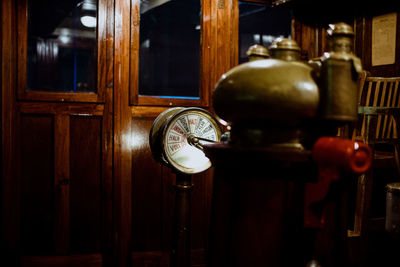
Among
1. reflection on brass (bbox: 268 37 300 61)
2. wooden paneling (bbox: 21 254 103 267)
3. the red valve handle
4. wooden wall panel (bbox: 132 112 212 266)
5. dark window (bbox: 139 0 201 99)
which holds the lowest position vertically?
wooden paneling (bbox: 21 254 103 267)

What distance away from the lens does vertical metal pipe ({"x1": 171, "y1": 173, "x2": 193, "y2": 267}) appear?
188 cm

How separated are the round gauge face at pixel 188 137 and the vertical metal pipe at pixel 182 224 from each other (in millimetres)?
73

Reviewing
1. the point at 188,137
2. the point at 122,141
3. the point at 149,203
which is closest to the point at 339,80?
the point at 188,137

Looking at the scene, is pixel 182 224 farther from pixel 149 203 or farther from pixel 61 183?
pixel 61 183

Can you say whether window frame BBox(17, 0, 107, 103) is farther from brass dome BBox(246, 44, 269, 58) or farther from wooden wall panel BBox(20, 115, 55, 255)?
brass dome BBox(246, 44, 269, 58)

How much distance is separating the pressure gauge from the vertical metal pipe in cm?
7

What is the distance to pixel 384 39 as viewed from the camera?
3.28 metres

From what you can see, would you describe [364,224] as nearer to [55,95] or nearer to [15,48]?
[55,95]

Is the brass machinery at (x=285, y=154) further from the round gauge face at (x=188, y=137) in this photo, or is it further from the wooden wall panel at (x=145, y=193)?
the wooden wall panel at (x=145, y=193)

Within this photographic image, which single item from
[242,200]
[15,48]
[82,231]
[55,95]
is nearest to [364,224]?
[242,200]

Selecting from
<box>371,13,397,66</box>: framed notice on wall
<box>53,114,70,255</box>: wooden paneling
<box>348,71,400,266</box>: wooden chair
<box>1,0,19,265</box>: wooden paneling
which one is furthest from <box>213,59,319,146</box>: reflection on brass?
<box>371,13,397,66</box>: framed notice on wall

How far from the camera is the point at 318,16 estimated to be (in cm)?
357

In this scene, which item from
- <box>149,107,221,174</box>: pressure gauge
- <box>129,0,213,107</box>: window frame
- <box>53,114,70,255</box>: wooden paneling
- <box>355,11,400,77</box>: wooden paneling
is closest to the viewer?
<box>149,107,221,174</box>: pressure gauge

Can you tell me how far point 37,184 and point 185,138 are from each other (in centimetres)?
166
